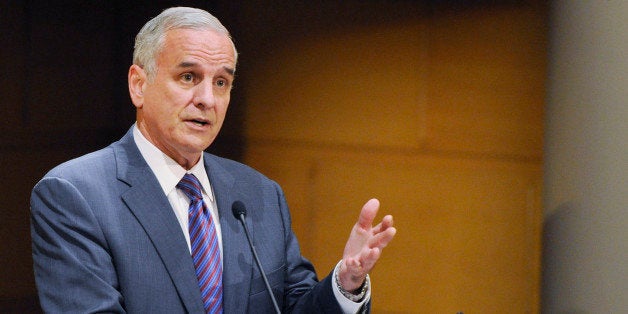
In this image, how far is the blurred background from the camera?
3.08 meters

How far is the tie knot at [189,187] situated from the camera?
2.15 meters

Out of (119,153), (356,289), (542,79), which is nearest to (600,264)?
(356,289)

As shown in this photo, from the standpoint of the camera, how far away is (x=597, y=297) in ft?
6.96

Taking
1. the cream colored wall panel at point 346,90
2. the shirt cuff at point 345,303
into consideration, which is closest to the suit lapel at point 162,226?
the shirt cuff at point 345,303

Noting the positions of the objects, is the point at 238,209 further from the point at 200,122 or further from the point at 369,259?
the point at 369,259

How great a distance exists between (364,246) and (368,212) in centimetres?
9

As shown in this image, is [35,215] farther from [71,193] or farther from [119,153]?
[119,153]

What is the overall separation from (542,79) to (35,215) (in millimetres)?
1970

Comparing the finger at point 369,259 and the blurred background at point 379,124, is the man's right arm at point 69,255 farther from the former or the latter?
the blurred background at point 379,124

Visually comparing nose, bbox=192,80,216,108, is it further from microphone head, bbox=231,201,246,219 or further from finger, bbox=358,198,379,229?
finger, bbox=358,198,379,229

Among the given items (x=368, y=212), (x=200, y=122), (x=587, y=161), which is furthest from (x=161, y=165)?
(x=587, y=161)

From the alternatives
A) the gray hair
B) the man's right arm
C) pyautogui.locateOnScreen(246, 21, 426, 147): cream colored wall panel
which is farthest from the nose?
pyautogui.locateOnScreen(246, 21, 426, 147): cream colored wall panel

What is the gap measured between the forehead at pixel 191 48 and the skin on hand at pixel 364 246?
23.0 inches

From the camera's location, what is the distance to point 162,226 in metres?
2.04
